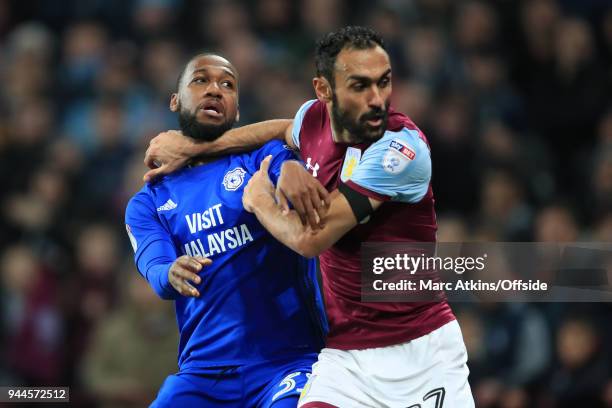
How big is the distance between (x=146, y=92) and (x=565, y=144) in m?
3.95

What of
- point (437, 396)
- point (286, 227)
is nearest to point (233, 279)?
point (286, 227)

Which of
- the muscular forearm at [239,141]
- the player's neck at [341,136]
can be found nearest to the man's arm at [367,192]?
the player's neck at [341,136]

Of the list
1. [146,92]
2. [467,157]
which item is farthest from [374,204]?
[146,92]

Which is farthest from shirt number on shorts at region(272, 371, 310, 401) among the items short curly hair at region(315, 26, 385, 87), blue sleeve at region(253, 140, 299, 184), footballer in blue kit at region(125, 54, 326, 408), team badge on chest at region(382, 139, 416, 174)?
short curly hair at region(315, 26, 385, 87)

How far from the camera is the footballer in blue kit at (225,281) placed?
479 cm

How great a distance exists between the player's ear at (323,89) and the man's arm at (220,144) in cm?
40

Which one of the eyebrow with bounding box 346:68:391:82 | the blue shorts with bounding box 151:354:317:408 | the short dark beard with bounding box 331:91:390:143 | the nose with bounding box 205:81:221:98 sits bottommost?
the blue shorts with bounding box 151:354:317:408

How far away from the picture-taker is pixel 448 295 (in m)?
5.19

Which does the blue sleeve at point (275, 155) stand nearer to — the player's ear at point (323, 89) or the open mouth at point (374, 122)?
the player's ear at point (323, 89)

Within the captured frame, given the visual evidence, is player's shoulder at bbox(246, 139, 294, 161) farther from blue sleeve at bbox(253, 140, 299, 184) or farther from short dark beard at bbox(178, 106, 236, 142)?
short dark beard at bbox(178, 106, 236, 142)

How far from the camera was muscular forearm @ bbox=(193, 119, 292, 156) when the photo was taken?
509 cm

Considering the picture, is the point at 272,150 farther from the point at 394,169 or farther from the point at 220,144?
the point at 394,169

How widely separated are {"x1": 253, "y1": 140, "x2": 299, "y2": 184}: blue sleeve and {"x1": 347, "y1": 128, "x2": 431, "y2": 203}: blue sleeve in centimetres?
57

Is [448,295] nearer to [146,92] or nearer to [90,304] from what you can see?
[90,304]
